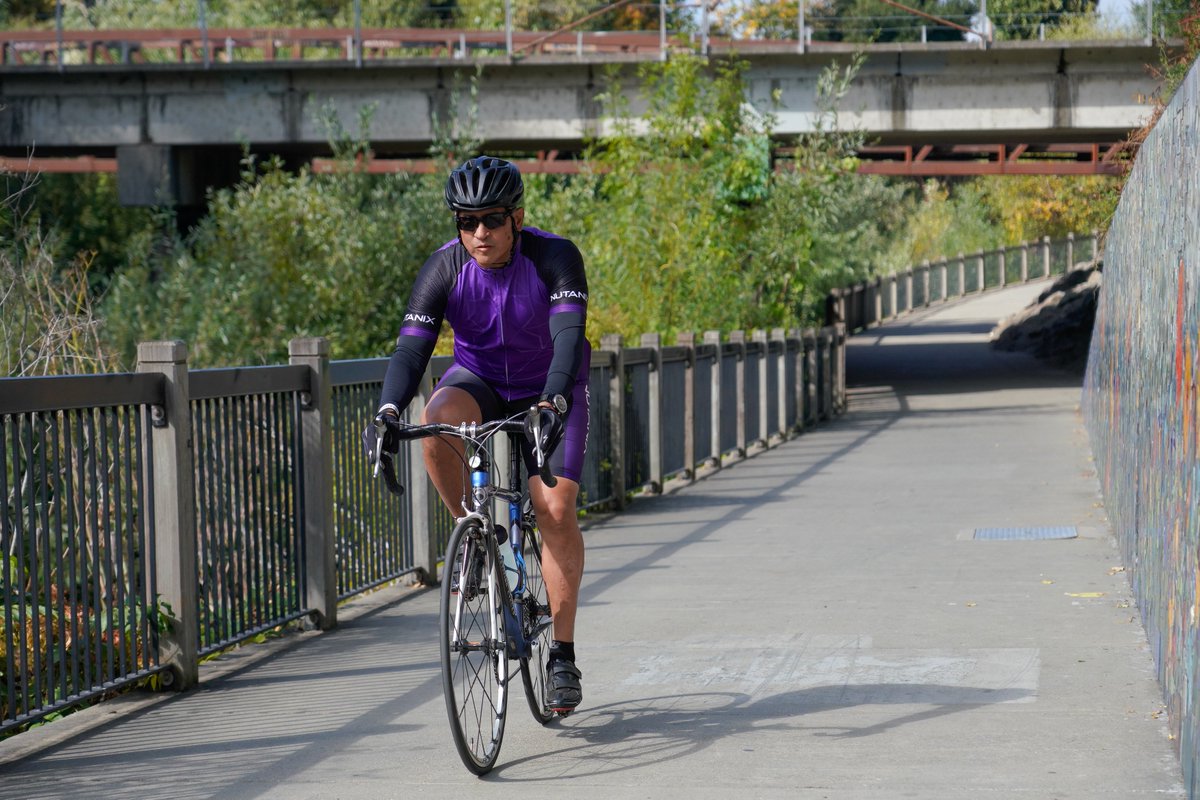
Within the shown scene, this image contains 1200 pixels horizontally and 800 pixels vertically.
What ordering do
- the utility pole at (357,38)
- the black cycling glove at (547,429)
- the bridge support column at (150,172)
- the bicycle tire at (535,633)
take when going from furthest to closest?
the bridge support column at (150,172) < the utility pole at (357,38) < the bicycle tire at (535,633) < the black cycling glove at (547,429)

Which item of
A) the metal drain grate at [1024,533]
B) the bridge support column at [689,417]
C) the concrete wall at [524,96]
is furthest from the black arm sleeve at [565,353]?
the concrete wall at [524,96]

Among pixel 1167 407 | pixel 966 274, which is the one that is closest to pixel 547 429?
pixel 1167 407

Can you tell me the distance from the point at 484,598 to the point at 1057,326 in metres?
39.6

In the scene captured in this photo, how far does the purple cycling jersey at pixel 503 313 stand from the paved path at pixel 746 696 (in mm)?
1276

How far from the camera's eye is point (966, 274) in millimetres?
68812

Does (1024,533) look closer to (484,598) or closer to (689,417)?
(689,417)

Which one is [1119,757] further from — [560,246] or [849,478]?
[849,478]

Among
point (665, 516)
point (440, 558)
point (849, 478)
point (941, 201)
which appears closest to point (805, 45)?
point (849, 478)

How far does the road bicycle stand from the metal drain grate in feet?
20.5

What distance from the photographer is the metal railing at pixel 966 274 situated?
60594 millimetres

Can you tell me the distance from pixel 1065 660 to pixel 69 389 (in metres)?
4.10

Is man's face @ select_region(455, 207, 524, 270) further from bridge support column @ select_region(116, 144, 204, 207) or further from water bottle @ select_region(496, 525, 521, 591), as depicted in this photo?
bridge support column @ select_region(116, 144, 204, 207)

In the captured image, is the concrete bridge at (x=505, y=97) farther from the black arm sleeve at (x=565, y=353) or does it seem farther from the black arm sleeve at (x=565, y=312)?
the black arm sleeve at (x=565, y=353)

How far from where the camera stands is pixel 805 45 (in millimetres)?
30453
